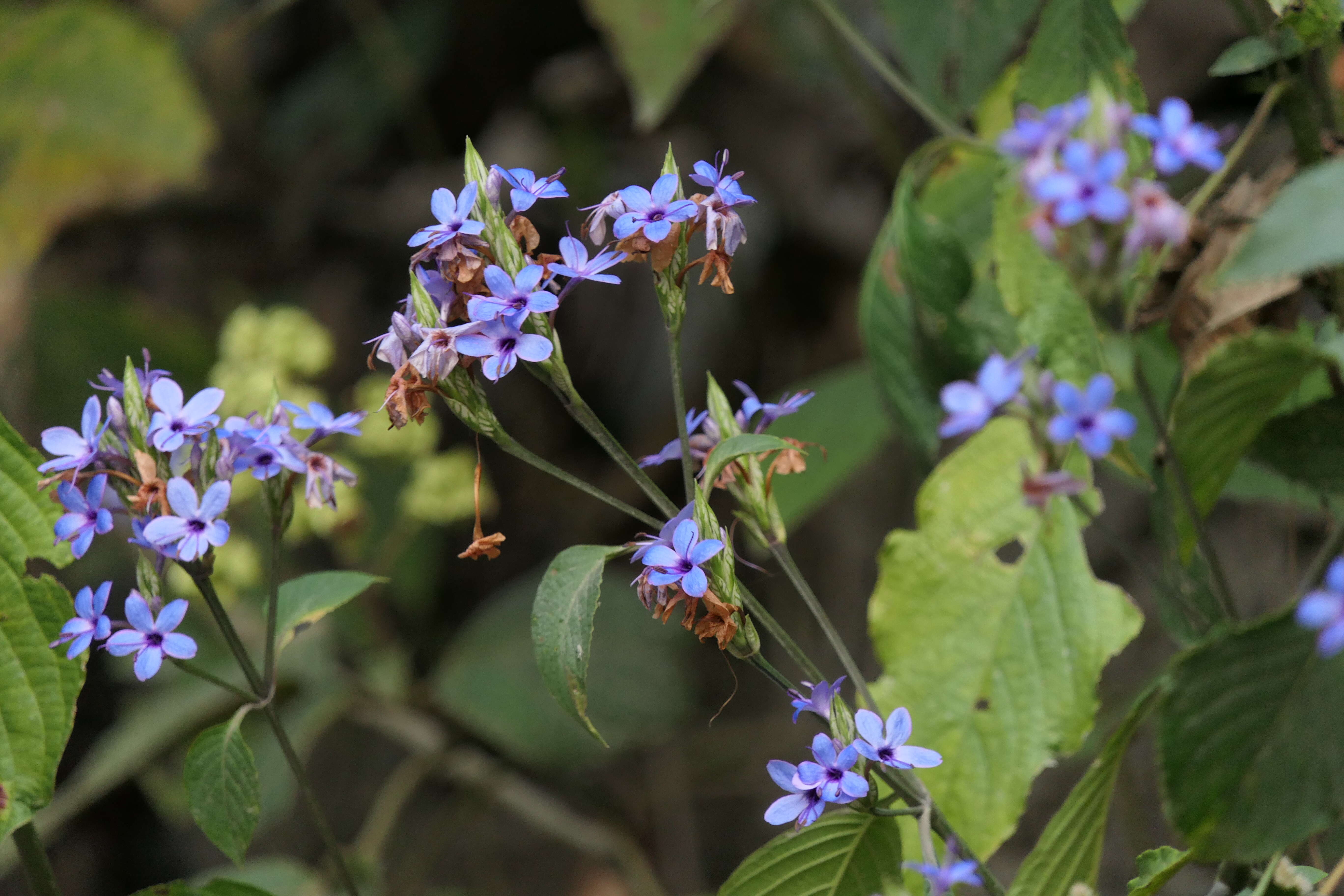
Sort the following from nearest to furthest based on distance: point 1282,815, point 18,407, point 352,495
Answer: point 1282,815
point 352,495
point 18,407

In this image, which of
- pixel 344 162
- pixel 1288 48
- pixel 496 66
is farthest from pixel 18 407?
pixel 1288 48

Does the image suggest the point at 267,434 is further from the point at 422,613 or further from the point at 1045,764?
the point at 422,613

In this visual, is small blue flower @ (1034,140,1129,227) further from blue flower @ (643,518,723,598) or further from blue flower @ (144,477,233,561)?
blue flower @ (144,477,233,561)

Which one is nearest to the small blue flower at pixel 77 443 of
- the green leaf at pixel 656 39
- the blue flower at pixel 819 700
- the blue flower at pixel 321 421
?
the blue flower at pixel 321 421

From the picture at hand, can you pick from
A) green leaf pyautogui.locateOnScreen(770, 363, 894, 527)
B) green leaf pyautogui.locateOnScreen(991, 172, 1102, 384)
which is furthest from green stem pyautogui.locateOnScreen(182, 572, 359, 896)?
green leaf pyautogui.locateOnScreen(770, 363, 894, 527)

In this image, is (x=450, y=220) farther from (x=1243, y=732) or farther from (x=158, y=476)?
(x=1243, y=732)

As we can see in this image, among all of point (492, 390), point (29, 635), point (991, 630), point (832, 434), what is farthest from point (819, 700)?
point (492, 390)

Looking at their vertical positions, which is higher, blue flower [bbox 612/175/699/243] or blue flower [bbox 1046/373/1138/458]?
blue flower [bbox 612/175/699/243]
